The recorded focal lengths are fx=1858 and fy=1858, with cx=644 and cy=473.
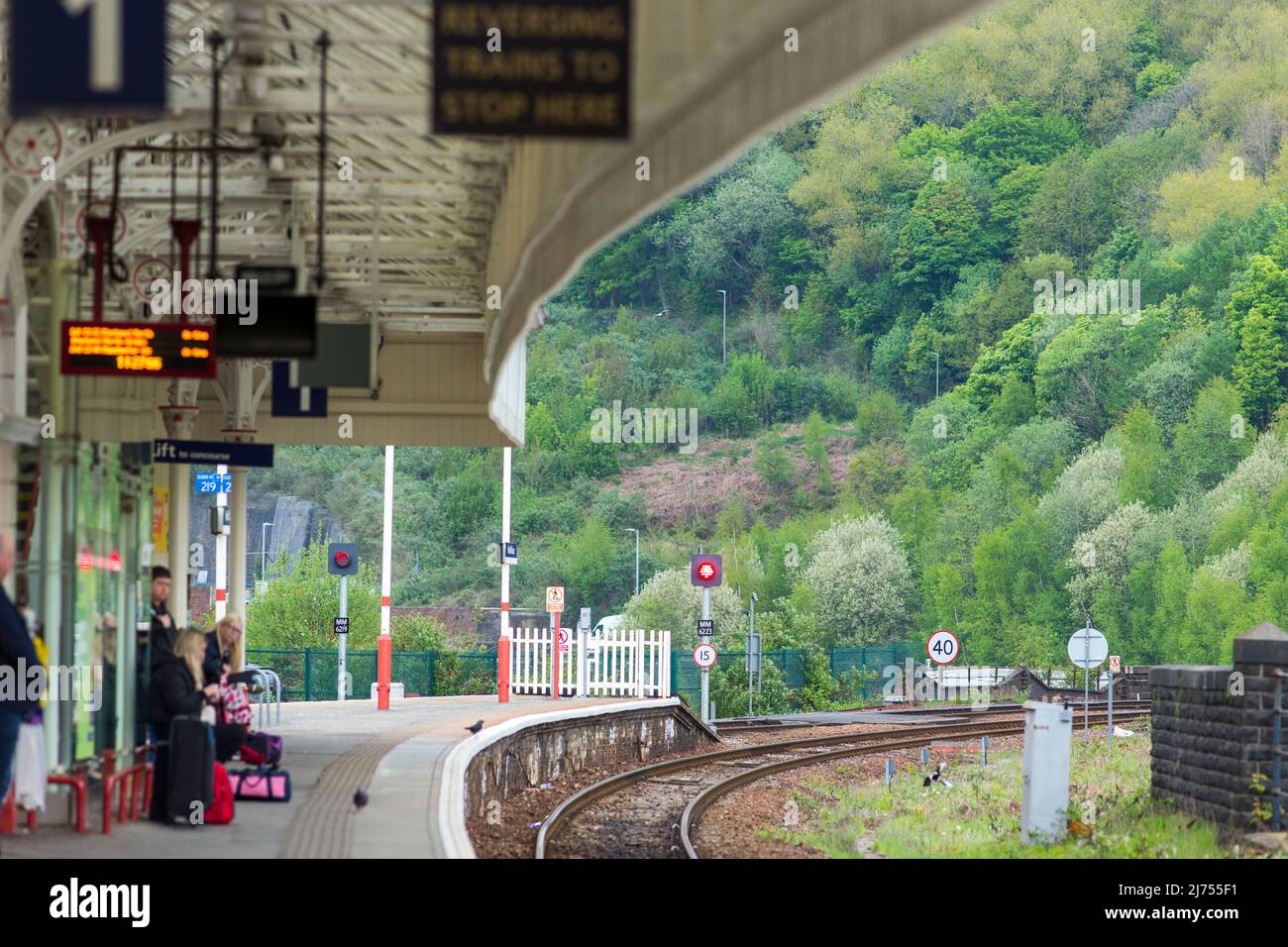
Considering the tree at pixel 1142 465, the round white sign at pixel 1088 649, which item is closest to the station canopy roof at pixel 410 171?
the round white sign at pixel 1088 649

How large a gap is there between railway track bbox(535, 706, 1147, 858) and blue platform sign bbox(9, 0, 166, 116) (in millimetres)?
10231

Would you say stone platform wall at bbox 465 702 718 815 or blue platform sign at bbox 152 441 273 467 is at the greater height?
blue platform sign at bbox 152 441 273 467

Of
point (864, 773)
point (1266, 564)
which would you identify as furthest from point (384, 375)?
point (1266, 564)

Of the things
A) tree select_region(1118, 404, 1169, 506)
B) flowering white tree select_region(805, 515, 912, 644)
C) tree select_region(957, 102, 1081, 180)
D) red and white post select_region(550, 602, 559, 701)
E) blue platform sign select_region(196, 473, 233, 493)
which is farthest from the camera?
tree select_region(957, 102, 1081, 180)

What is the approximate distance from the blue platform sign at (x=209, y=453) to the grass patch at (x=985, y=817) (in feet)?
21.0

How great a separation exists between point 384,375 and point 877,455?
80.0 metres

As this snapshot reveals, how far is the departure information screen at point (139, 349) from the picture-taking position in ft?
42.1

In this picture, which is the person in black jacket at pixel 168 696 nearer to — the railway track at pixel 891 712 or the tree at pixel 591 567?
the railway track at pixel 891 712

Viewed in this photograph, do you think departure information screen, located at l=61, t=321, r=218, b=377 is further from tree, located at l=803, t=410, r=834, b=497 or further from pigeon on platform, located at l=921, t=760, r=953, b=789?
tree, located at l=803, t=410, r=834, b=497

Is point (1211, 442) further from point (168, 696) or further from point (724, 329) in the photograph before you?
point (168, 696)

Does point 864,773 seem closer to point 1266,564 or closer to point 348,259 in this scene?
point 348,259

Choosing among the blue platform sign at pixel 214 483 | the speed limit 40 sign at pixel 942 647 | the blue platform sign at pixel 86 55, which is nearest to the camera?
the blue platform sign at pixel 86 55

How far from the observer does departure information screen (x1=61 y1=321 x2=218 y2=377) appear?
1282cm

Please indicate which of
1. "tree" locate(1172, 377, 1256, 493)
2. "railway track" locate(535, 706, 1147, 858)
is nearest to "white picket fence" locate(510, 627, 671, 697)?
"railway track" locate(535, 706, 1147, 858)
